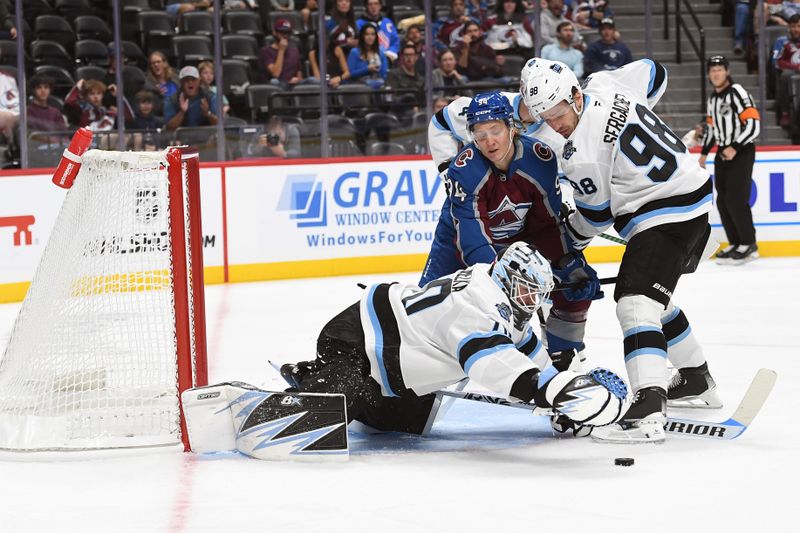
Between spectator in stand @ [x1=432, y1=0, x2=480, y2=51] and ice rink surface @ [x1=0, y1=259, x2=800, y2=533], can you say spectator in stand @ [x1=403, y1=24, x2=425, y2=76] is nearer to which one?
spectator in stand @ [x1=432, y1=0, x2=480, y2=51]

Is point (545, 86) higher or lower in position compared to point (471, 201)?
higher

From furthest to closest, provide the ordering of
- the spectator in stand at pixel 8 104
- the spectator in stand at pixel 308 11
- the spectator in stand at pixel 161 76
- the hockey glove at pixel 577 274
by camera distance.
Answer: the spectator in stand at pixel 308 11 < the spectator in stand at pixel 161 76 < the spectator in stand at pixel 8 104 < the hockey glove at pixel 577 274

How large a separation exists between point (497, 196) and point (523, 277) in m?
0.74

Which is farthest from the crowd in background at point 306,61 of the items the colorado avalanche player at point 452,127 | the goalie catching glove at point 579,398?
the goalie catching glove at point 579,398

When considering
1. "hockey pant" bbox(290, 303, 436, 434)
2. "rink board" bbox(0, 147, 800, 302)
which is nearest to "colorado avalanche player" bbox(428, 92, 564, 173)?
"hockey pant" bbox(290, 303, 436, 434)

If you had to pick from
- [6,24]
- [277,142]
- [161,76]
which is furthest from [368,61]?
[6,24]

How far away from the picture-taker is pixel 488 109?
383 cm

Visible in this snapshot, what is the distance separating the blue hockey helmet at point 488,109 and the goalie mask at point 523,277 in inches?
23.2

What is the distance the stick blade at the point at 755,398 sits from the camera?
3791 mm

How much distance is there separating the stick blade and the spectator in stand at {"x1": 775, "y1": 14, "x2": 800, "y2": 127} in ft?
20.7

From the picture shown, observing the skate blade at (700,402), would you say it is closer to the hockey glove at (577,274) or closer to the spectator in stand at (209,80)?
the hockey glove at (577,274)

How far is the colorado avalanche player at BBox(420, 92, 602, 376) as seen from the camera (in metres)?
3.89

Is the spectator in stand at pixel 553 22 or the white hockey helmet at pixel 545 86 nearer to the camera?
the white hockey helmet at pixel 545 86

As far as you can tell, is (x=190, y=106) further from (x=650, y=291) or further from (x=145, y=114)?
(x=650, y=291)
